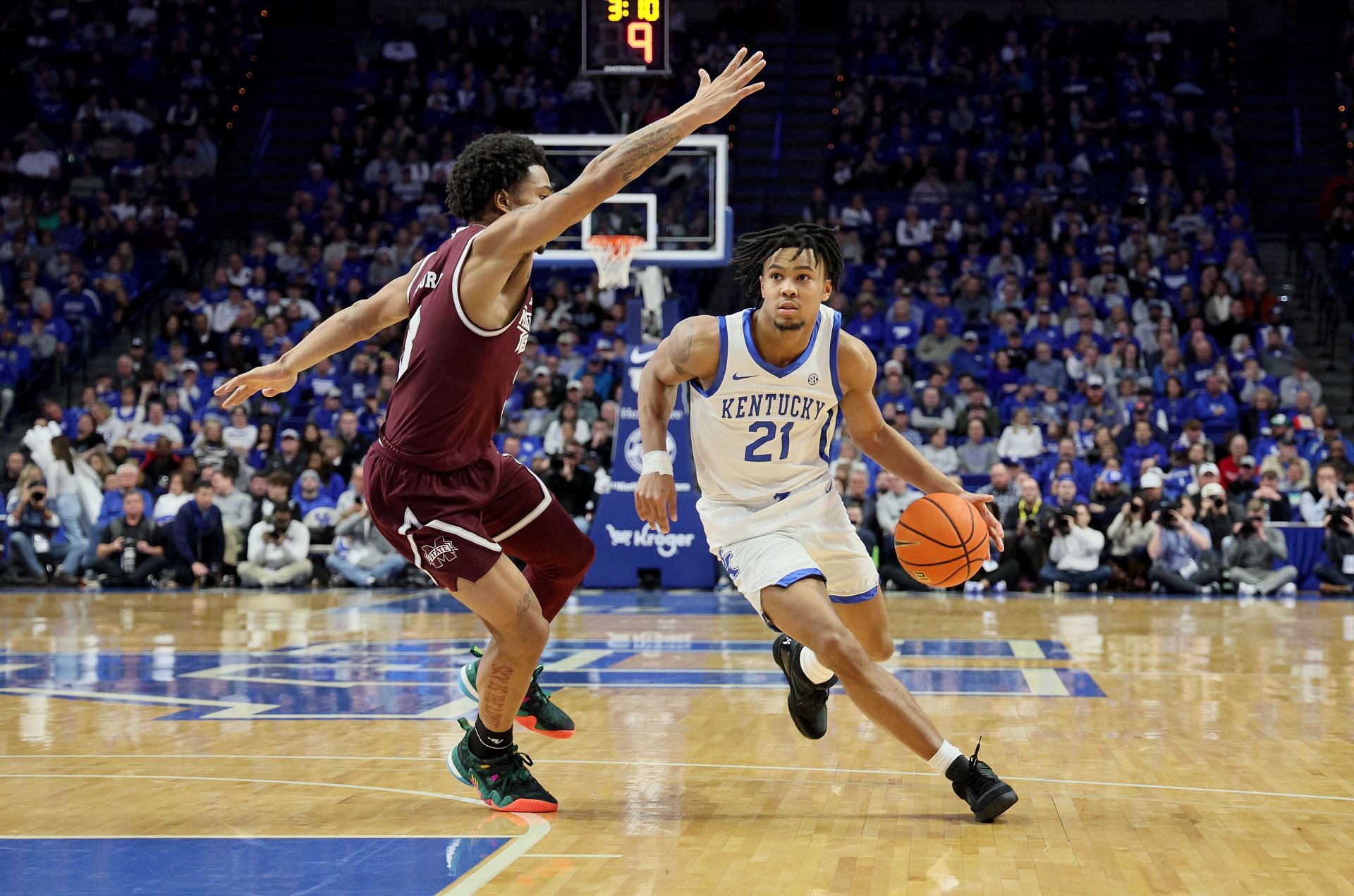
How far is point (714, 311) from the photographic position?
21031 millimetres

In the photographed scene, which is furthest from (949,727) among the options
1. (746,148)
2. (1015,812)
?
(746,148)

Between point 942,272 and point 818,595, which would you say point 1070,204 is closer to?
point 942,272

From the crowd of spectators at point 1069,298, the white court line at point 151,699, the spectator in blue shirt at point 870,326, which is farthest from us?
the spectator in blue shirt at point 870,326

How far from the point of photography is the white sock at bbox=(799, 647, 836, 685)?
5.59 metres

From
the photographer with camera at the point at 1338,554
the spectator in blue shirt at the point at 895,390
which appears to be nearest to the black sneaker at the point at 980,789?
the photographer with camera at the point at 1338,554

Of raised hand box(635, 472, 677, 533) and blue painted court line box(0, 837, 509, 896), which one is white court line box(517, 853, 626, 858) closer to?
blue painted court line box(0, 837, 509, 896)

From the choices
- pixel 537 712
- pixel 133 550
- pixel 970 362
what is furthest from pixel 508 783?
pixel 970 362

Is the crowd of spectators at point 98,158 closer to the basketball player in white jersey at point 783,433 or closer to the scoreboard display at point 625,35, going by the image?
the scoreboard display at point 625,35

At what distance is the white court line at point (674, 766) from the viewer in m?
5.32

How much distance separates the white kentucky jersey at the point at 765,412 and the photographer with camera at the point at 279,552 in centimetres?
1121

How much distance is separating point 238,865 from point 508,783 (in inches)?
40.7

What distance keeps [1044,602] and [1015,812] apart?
9314 mm

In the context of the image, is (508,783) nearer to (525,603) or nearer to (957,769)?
(525,603)

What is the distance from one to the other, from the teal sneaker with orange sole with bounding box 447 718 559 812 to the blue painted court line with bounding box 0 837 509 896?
383 millimetres
